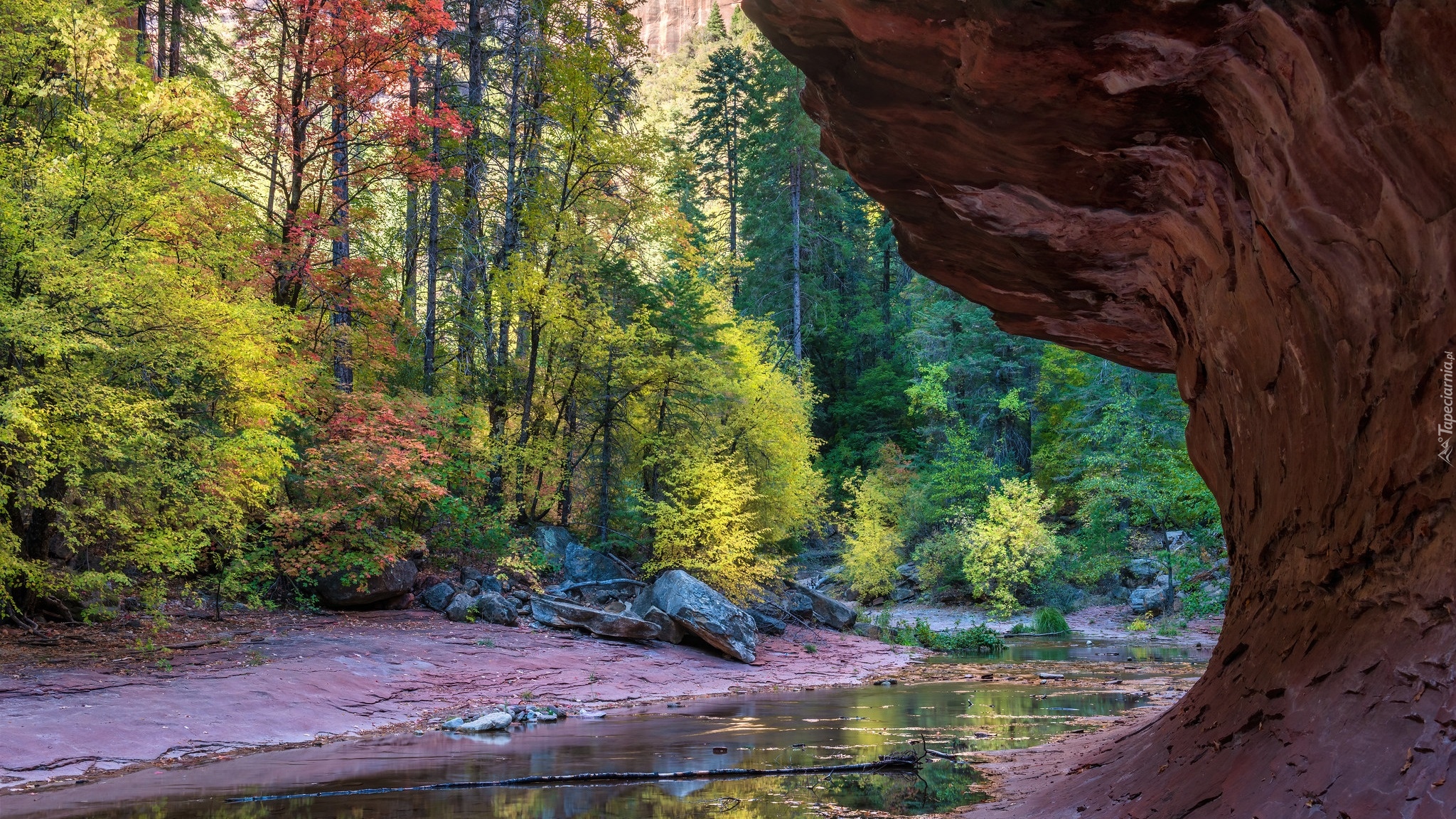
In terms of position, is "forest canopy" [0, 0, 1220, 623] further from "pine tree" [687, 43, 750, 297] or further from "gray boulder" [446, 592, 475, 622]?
"pine tree" [687, 43, 750, 297]

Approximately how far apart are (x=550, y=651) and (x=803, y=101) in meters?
13.3

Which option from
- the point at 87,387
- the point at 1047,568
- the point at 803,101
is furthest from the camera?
the point at 1047,568

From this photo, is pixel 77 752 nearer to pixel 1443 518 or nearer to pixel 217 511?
pixel 217 511

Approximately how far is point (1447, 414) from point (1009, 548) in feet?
105

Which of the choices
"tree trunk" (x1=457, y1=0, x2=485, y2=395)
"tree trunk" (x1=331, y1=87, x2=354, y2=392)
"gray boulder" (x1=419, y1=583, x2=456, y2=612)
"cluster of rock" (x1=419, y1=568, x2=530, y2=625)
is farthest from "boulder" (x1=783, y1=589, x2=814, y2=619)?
"tree trunk" (x1=331, y1=87, x2=354, y2=392)

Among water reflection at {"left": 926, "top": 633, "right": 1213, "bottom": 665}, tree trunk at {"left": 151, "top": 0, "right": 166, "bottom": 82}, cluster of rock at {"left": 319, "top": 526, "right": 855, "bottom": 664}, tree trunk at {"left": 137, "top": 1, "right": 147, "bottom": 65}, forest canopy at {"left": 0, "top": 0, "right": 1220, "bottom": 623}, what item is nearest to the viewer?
forest canopy at {"left": 0, "top": 0, "right": 1220, "bottom": 623}

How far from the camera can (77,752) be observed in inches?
377

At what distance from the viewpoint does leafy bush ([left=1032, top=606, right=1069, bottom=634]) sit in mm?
31625

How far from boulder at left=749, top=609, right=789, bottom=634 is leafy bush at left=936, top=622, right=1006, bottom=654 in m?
5.31

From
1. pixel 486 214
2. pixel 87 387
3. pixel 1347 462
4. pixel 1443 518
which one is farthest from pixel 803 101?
pixel 486 214

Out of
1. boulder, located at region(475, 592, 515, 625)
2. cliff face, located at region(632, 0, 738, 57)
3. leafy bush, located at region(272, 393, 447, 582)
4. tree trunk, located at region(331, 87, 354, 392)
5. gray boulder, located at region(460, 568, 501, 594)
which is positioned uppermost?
cliff face, located at region(632, 0, 738, 57)

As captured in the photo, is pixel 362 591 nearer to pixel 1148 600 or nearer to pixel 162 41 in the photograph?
pixel 162 41

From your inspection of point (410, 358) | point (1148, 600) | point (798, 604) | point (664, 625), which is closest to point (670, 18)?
point (1148, 600)

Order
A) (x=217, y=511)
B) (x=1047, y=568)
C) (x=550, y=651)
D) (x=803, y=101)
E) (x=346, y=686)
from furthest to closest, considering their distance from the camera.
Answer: (x=1047, y=568) < (x=550, y=651) < (x=346, y=686) < (x=217, y=511) < (x=803, y=101)
